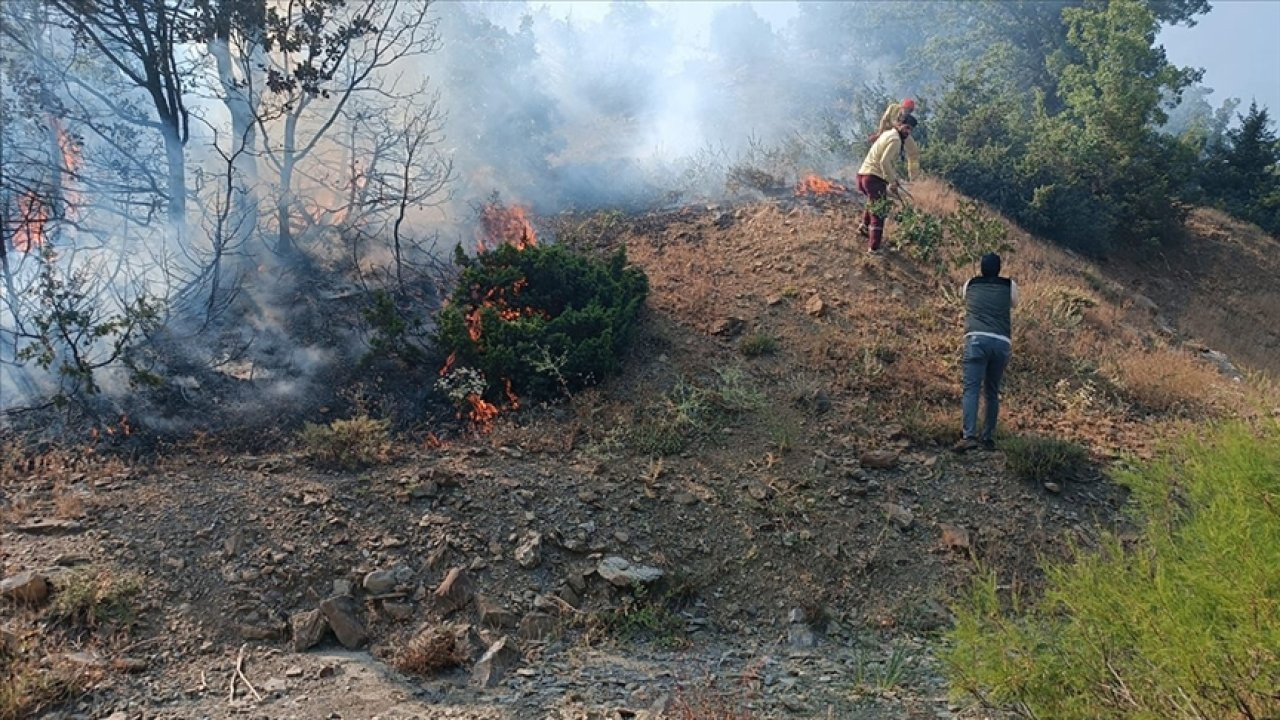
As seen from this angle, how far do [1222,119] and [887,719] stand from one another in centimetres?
5327

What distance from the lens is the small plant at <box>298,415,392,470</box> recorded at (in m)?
5.82

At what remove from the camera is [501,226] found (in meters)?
10.5

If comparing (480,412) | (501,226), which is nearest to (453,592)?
(480,412)

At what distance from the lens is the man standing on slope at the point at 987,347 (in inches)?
246

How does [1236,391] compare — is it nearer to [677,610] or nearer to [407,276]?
[677,610]

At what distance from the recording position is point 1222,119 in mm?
44188

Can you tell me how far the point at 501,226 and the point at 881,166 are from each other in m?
4.80

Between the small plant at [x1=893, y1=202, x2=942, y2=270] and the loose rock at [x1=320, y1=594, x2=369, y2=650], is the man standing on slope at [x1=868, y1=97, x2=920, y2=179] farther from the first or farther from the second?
the loose rock at [x1=320, y1=594, x2=369, y2=650]

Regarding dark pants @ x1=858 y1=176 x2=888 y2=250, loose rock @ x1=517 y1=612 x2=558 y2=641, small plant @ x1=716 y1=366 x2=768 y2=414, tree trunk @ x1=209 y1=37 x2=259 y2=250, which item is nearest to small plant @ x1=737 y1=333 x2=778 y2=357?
small plant @ x1=716 y1=366 x2=768 y2=414

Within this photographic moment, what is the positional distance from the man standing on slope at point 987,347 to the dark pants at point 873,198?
3.00m

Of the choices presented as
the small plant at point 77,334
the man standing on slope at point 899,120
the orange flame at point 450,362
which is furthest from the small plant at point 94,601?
the man standing on slope at point 899,120

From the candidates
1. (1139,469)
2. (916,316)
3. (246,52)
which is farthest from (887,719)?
(246,52)

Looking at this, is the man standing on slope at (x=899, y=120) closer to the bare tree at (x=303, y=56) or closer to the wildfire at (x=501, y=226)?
the wildfire at (x=501, y=226)

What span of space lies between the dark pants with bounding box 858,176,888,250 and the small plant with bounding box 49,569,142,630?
7.93 metres
